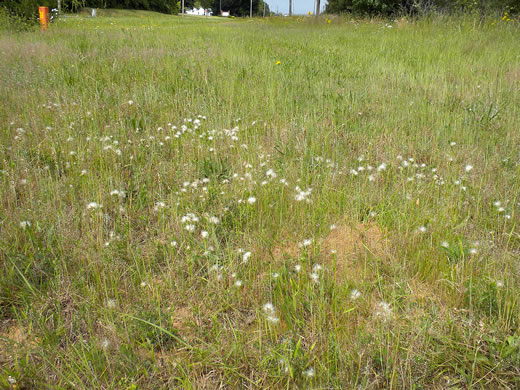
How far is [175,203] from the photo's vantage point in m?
2.62

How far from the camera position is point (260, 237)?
225cm

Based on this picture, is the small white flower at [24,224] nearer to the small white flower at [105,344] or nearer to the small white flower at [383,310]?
the small white flower at [105,344]

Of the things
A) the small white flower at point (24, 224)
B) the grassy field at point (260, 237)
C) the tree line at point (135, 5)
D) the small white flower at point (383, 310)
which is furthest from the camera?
the tree line at point (135, 5)

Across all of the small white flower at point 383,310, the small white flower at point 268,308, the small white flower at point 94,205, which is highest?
the small white flower at point 94,205

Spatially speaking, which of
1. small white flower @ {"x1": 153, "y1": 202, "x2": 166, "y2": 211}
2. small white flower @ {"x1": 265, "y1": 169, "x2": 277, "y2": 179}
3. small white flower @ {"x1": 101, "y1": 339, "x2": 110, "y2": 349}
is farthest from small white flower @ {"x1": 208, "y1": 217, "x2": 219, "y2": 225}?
small white flower @ {"x1": 101, "y1": 339, "x2": 110, "y2": 349}

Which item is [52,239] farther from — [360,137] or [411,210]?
[360,137]

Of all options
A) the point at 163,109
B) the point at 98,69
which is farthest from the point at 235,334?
the point at 98,69

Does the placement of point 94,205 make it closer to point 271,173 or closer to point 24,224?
point 24,224

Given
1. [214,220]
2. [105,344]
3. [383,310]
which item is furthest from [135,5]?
[383,310]

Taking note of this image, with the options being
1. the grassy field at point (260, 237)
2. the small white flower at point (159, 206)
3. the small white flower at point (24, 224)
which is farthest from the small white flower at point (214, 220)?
the small white flower at point (24, 224)

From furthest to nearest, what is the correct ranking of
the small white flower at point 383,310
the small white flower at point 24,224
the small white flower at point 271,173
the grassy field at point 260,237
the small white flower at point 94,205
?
1. the small white flower at point 271,173
2. the small white flower at point 94,205
3. the small white flower at point 24,224
4. the small white flower at point 383,310
5. the grassy field at point 260,237

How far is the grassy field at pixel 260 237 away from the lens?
1526mm

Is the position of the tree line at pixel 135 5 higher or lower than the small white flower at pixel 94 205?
higher

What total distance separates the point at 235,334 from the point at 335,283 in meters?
0.57
